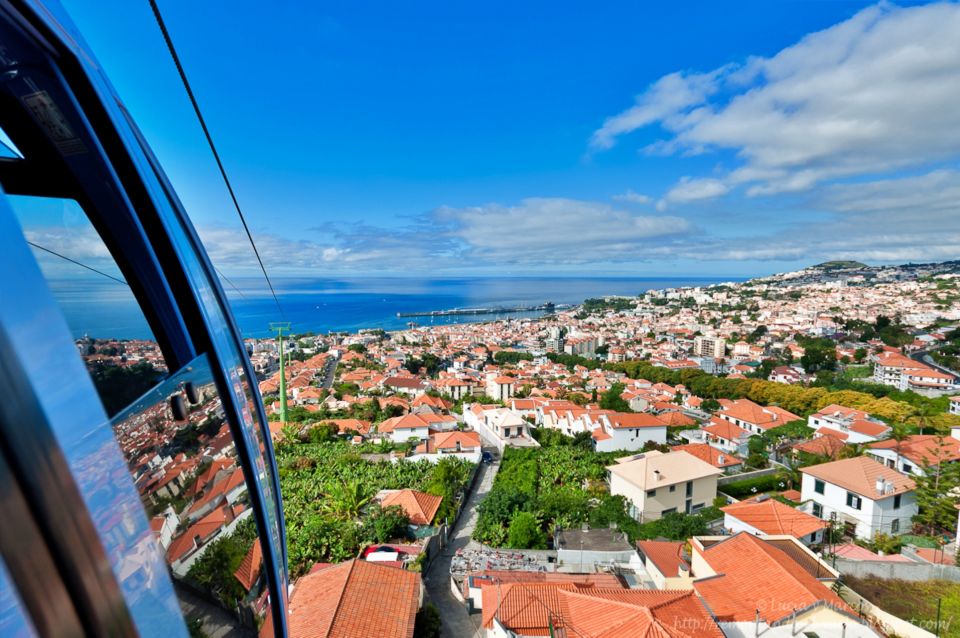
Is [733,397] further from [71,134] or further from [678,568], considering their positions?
[71,134]

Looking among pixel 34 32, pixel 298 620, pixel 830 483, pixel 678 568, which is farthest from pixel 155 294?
pixel 830 483

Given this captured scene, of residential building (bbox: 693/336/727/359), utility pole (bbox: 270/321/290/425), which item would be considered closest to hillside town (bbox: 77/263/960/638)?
utility pole (bbox: 270/321/290/425)

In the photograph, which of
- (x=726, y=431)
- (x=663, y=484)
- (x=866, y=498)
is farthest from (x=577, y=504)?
(x=726, y=431)

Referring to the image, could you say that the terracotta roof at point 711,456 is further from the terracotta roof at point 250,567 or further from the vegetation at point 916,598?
the terracotta roof at point 250,567

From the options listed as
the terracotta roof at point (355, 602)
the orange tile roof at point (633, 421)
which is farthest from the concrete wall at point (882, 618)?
the orange tile roof at point (633, 421)

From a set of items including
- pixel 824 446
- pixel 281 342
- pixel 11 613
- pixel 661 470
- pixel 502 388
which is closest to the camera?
pixel 11 613

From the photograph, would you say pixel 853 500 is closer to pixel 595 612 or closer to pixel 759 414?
pixel 595 612

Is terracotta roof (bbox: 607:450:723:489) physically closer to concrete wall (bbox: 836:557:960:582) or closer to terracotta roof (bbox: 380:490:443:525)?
concrete wall (bbox: 836:557:960:582)
